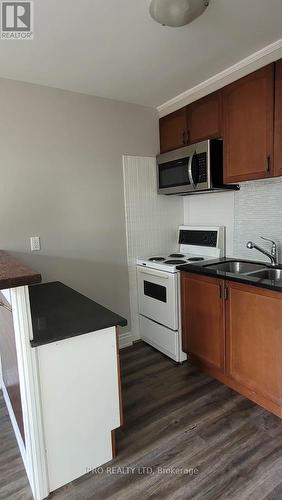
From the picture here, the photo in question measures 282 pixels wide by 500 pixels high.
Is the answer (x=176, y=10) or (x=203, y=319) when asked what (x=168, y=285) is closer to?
(x=203, y=319)

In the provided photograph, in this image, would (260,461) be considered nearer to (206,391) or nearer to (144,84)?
(206,391)

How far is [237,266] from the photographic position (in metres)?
2.51

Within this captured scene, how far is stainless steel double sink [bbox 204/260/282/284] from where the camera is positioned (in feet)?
7.16

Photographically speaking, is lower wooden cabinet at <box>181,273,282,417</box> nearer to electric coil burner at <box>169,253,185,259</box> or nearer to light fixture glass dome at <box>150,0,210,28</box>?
electric coil burner at <box>169,253,185,259</box>

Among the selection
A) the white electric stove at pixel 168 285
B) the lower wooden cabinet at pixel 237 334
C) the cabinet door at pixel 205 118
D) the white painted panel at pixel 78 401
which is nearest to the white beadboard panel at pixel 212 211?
the white electric stove at pixel 168 285

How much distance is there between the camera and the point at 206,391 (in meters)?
2.16

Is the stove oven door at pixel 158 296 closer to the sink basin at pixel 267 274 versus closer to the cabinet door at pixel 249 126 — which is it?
the sink basin at pixel 267 274

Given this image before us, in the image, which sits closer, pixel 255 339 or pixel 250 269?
pixel 255 339

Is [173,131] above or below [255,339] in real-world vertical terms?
above

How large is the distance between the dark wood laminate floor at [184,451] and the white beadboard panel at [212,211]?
130cm

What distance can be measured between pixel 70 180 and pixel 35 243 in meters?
0.61

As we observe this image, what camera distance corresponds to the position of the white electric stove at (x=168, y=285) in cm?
249

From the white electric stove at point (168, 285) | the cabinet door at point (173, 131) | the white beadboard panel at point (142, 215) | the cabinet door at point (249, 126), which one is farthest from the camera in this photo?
the white beadboard panel at point (142, 215)

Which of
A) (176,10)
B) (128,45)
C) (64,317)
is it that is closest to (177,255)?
(64,317)
